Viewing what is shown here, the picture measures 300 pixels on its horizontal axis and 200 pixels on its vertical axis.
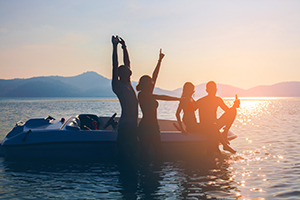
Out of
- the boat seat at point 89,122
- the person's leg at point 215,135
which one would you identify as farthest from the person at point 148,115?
the boat seat at point 89,122

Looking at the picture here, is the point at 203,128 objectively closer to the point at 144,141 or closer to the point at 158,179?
the point at 144,141

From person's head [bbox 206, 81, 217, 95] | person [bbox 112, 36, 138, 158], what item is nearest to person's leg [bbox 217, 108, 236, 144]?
person's head [bbox 206, 81, 217, 95]

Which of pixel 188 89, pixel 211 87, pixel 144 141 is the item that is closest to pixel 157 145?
pixel 144 141

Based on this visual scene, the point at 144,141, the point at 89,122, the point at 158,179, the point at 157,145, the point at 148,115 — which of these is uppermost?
the point at 148,115

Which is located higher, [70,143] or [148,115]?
[148,115]

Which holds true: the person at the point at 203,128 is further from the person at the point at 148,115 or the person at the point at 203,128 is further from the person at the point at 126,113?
the person at the point at 126,113

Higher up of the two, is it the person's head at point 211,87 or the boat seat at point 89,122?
the person's head at point 211,87

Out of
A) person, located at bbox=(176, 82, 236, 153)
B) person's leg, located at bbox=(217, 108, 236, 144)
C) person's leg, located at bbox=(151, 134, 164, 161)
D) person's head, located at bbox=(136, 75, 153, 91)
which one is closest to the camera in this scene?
person's head, located at bbox=(136, 75, 153, 91)

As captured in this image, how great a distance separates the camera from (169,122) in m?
9.98

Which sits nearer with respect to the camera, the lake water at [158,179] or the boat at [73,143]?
the lake water at [158,179]

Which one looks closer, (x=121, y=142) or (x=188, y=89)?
(x=121, y=142)

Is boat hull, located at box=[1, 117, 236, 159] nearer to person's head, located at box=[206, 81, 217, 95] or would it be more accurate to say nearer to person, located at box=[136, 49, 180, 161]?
person, located at box=[136, 49, 180, 161]

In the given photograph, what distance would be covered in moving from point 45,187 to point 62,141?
1.98 m

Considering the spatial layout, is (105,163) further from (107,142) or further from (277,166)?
(277,166)
